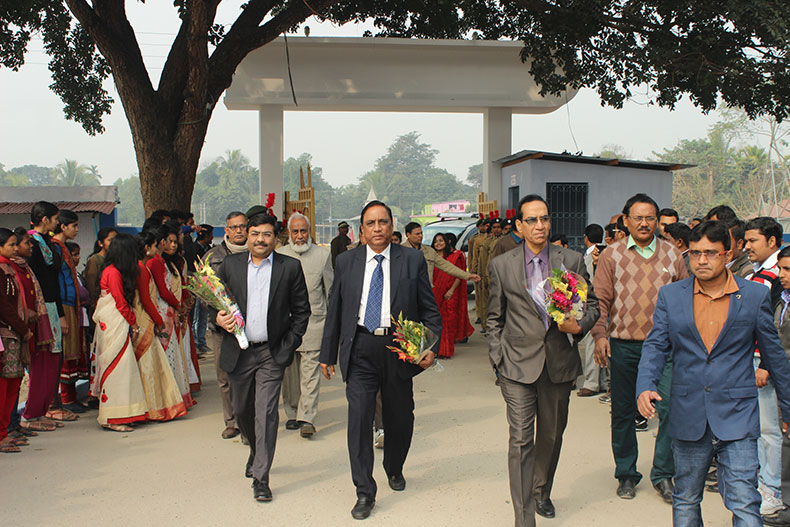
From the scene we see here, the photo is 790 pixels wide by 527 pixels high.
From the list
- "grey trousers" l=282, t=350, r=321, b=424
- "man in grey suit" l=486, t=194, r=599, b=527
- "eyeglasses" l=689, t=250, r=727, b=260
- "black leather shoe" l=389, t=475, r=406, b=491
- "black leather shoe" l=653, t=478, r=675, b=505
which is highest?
"eyeglasses" l=689, t=250, r=727, b=260

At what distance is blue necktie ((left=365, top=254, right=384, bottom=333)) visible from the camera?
483 centimetres

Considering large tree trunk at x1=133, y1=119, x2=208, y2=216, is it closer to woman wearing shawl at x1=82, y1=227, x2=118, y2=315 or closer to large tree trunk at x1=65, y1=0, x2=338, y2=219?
large tree trunk at x1=65, y1=0, x2=338, y2=219

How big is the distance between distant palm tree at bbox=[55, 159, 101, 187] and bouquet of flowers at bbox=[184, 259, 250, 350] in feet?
307

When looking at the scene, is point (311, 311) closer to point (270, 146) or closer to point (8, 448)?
point (8, 448)

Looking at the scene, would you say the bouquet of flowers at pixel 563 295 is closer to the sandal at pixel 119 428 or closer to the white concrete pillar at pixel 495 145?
the sandal at pixel 119 428

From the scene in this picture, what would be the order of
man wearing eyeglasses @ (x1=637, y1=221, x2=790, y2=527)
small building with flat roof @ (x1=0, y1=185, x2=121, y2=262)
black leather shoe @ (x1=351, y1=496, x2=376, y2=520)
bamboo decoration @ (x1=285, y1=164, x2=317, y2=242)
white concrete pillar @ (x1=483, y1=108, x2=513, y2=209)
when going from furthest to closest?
1. small building with flat roof @ (x1=0, y1=185, x2=121, y2=262)
2. white concrete pillar @ (x1=483, y1=108, x2=513, y2=209)
3. bamboo decoration @ (x1=285, y1=164, x2=317, y2=242)
4. black leather shoe @ (x1=351, y1=496, x2=376, y2=520)
5. man wearing eyeglasses @ (x1=637, y1=221, x2=790, y2=527)

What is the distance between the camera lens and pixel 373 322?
15.8 feet

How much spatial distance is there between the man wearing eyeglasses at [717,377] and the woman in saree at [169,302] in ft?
16.1

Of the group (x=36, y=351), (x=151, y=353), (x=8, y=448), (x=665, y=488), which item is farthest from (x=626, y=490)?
(x=36, y=351)

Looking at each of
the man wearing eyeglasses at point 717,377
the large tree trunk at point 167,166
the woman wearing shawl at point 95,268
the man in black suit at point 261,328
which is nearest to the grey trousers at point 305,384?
the man in black suit at point 261,328

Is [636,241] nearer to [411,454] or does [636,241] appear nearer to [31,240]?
[411,454]

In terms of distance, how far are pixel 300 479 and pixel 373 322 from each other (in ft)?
4.64

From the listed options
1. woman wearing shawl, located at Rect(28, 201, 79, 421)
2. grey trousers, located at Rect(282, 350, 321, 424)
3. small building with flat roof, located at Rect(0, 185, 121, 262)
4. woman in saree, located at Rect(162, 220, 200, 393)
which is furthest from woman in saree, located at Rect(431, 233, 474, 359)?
small building with flat roof, located at Rect(0, 185, 121, 262)

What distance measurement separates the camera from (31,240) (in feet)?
21.3
